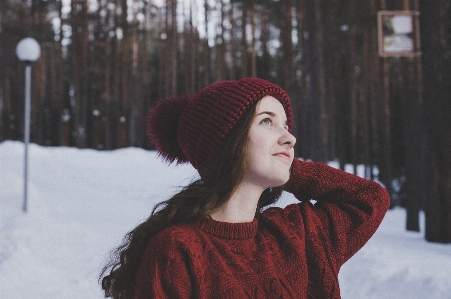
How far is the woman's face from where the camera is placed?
5.67 ft

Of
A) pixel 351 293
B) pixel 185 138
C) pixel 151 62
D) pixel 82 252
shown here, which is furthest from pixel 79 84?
pixel 185 138

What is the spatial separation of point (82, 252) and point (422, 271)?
4.10m

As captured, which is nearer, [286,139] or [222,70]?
[286,139]

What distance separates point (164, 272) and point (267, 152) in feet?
2.00

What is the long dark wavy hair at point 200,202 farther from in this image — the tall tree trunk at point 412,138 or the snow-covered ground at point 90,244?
the tall tree trunk at point 412,138

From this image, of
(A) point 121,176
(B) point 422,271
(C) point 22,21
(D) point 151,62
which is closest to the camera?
(B) point 422,271

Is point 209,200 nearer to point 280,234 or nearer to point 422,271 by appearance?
point 280,234

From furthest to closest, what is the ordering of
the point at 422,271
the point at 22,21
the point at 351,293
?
the point at 22,21, the point at 351,293, the point at 422,271

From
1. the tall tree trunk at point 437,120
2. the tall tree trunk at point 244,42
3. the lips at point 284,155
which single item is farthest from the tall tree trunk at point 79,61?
the lips at point 284,155

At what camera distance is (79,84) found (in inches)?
783

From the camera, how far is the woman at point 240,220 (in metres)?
1.57

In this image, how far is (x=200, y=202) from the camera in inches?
68.6

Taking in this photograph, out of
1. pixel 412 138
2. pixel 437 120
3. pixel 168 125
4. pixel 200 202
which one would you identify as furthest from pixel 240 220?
pixel 412 138

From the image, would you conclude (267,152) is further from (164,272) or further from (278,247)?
(164,272)
